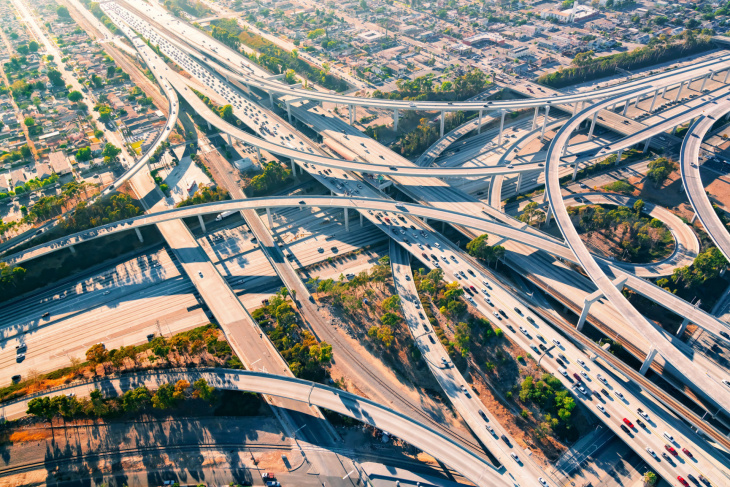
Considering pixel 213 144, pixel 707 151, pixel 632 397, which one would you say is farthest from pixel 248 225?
pixel 707 151

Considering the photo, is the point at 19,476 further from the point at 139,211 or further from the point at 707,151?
the point at 707,151

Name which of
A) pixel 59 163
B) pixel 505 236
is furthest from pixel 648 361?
pixel 59 163

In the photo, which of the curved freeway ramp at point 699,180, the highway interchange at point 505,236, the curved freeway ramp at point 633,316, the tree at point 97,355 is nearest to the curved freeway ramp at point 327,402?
the highway interchange at point 505,236

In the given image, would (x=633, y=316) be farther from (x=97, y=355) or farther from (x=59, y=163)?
(x=59, y=163)

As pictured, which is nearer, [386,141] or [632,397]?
[632,397]

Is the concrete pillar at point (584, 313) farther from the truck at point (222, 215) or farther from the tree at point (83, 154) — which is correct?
the tree at point (83, 154)

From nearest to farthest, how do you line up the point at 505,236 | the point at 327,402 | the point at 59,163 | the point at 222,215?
the point at 327,402
the point at 505,236
the point at 222,215
the point at 59,163
